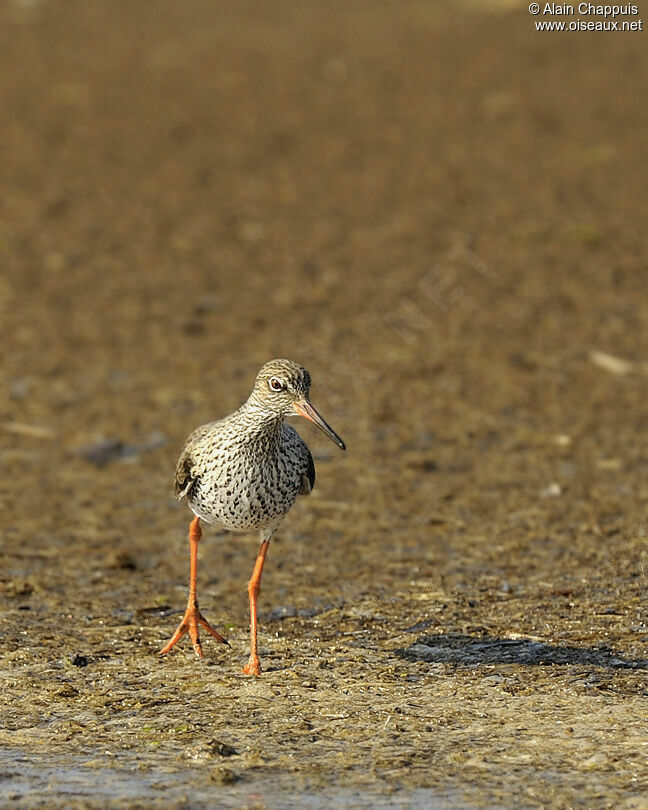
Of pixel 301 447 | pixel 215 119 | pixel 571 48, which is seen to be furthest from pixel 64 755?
pixel 571 48

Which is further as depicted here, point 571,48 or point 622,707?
point 571,48

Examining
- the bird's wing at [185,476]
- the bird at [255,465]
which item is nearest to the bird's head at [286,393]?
the bird at [255,465]

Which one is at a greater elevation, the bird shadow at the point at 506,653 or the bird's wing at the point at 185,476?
the bird's wing at the point at 185,476

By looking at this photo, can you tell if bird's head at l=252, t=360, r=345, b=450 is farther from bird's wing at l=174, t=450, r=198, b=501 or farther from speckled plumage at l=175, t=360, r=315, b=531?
bird's wing at l=174, t=450, r=198, b=501

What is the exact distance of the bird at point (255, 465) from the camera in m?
8.07

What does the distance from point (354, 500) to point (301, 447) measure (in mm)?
3349

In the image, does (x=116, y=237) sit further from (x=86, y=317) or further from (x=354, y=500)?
(x=354, y=500)

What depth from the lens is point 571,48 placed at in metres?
24.2

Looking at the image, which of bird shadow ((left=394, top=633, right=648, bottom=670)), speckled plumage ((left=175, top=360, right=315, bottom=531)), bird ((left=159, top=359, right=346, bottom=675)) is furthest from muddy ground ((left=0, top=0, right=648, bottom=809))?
speckled plumage ((left=175, top=360, right=315, bottom=531))

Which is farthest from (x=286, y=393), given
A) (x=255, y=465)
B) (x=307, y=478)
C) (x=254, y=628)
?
(x=254, y=628)

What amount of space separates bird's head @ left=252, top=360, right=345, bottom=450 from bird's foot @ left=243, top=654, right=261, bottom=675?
4.49 feet

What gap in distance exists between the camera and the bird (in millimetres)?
8070

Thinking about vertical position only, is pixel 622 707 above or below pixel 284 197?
below

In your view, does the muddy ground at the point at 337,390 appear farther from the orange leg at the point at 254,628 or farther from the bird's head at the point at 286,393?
the bird's head at the point at 286,393
